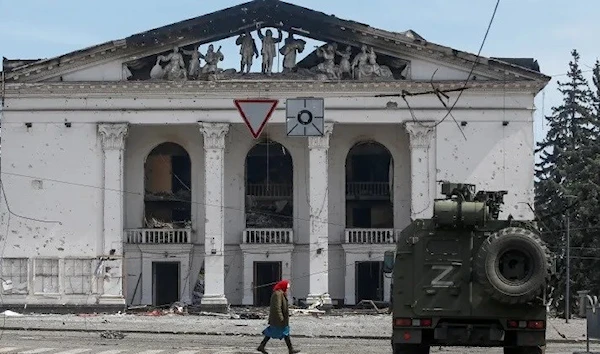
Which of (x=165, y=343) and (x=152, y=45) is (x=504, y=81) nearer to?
(x=152, y=45)

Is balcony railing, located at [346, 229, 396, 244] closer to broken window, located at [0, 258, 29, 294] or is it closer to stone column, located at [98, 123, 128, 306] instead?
stone column, located at [98, 123, 128, 306]

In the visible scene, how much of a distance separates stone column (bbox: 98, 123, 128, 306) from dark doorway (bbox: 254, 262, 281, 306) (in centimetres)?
544

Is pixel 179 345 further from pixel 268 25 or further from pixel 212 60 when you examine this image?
pixel 268 25

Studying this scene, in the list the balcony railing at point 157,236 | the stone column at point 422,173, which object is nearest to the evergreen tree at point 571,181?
the stone column at point 422,173

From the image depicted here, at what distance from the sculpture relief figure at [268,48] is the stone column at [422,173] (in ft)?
19.2

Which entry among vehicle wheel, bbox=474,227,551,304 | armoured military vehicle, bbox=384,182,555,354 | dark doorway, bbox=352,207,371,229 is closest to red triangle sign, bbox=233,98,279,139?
armoured military vehicle, bbox=384,182,555,354

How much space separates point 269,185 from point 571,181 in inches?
862

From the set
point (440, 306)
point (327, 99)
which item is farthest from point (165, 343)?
point (327, 99)

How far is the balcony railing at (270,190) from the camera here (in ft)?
172

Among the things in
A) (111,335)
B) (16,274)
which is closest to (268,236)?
(16,274)

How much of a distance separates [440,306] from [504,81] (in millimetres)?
29813

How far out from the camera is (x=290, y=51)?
4969 centimetres

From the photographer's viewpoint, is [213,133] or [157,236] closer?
[213,133]

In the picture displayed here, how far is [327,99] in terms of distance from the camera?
4959 centimetres
